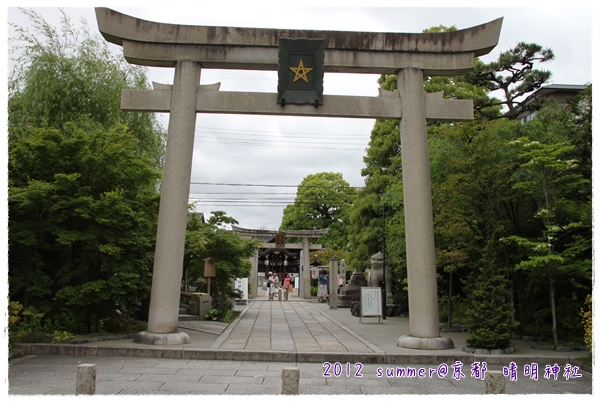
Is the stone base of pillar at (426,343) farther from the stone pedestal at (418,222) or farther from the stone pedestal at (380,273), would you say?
the stone pedestal at (380,273)

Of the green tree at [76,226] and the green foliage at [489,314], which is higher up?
the green tree at [76,226]

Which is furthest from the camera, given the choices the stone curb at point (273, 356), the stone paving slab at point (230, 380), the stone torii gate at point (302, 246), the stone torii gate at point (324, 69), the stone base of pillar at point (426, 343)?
the stone torii gate at point (302, 246)

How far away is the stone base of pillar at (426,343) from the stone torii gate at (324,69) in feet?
1.75

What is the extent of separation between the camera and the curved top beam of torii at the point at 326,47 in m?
11.7

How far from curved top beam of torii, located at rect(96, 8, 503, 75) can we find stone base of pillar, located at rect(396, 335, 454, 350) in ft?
20.4

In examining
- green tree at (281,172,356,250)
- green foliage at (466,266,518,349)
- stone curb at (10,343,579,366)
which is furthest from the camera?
green tree at (281,172,356,250)

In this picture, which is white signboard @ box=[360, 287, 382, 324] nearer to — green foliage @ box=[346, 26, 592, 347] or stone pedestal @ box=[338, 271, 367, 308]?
green foliage @ box=[346, 26, 592, 347]

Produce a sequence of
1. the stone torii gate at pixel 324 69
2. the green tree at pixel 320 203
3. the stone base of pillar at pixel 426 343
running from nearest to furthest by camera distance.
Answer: the stone base of pillar at pixel 426 343
the stone torii gate at pixel 324 69
the green tree at pixel 320 203

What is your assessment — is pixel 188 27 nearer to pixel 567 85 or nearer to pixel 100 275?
pixel 100 275

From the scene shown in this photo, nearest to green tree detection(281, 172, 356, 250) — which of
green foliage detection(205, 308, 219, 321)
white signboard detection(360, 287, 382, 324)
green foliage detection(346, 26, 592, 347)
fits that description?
white signboard detection(360, 287, 382, 324)

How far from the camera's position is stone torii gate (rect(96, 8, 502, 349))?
11297mm

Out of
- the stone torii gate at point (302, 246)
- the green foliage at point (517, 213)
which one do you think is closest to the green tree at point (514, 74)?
the green foliage at point (517, 213)

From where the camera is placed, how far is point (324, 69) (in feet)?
38.3

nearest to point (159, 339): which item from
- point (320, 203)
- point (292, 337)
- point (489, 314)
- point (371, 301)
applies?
point (292, 337)
